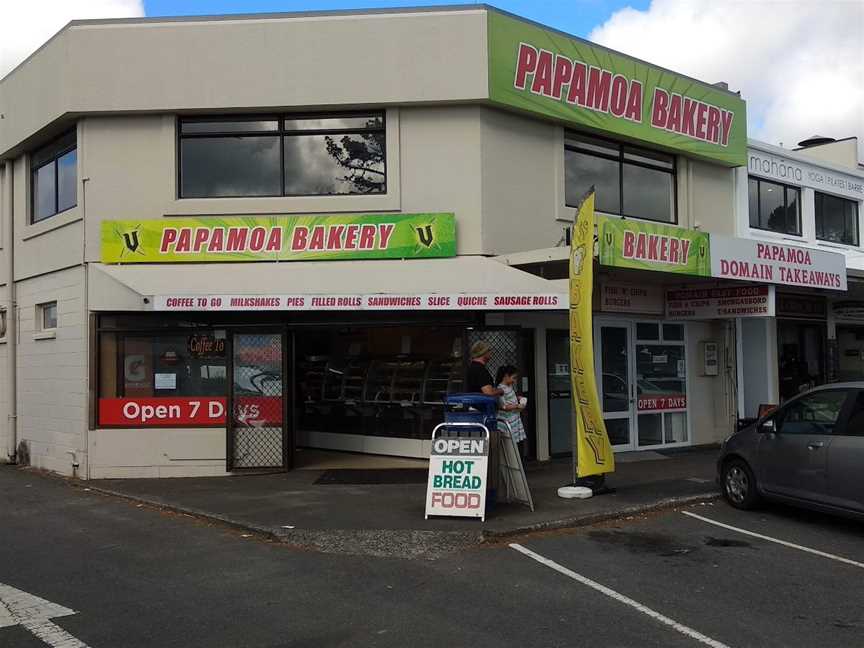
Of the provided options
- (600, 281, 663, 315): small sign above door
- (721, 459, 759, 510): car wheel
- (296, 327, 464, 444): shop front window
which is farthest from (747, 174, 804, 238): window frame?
(721, 459, 759, 510): car wheel

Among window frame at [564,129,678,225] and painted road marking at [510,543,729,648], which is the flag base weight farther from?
window frame at [564,129,678,225]

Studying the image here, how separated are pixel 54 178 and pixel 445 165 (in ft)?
22.8

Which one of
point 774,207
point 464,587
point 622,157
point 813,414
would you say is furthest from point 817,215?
point 464,587

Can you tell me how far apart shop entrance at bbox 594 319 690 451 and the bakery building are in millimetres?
1663

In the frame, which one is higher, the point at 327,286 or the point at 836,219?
the point at 836,219

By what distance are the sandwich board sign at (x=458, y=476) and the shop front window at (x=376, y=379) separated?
3.24 metres

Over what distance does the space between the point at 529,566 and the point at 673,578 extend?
47.4 inches

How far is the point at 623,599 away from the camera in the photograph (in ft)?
18.8

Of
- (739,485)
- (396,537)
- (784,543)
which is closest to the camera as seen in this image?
(784,543)

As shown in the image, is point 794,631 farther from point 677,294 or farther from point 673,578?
point 677,294

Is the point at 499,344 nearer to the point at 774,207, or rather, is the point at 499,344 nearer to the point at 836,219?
the point at 774,207

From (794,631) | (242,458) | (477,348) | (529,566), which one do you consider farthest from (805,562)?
(242,458)

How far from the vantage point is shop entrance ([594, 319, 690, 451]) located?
45.4 ft

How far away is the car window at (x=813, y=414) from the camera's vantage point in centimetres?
795
